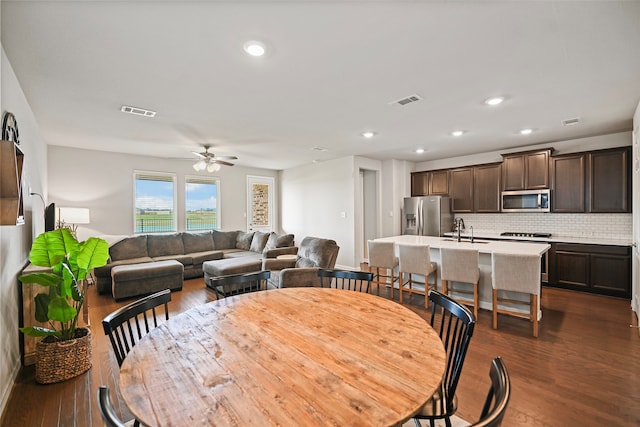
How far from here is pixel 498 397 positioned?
0.87 meters

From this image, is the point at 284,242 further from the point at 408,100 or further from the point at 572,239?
the point at 572,239

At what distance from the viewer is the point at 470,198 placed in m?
6.11

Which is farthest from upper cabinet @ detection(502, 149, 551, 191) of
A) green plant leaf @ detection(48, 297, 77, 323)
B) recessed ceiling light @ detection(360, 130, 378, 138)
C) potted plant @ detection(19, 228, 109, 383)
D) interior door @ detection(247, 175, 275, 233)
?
green plant leaf @ detection(48, 297, 77, 323)

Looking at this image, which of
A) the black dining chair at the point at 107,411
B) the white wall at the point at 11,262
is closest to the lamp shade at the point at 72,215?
the white wall at the point at 11,262

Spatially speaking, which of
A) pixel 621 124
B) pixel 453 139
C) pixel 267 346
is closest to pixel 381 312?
pixel 267 346

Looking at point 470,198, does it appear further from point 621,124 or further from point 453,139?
point 621,124

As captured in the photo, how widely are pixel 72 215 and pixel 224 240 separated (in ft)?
9.24

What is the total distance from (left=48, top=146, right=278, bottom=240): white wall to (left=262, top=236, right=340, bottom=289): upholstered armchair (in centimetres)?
352

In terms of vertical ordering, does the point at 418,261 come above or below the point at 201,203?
below

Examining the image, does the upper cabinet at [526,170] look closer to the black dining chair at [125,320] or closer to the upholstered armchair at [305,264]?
the upholstered armchair at [305,264]

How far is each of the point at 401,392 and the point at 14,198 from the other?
8.21 ft

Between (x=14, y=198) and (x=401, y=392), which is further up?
(x=14, y=198)

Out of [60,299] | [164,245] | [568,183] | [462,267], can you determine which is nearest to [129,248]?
[164,245]

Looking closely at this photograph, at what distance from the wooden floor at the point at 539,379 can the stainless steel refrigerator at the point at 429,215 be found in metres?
2.87
